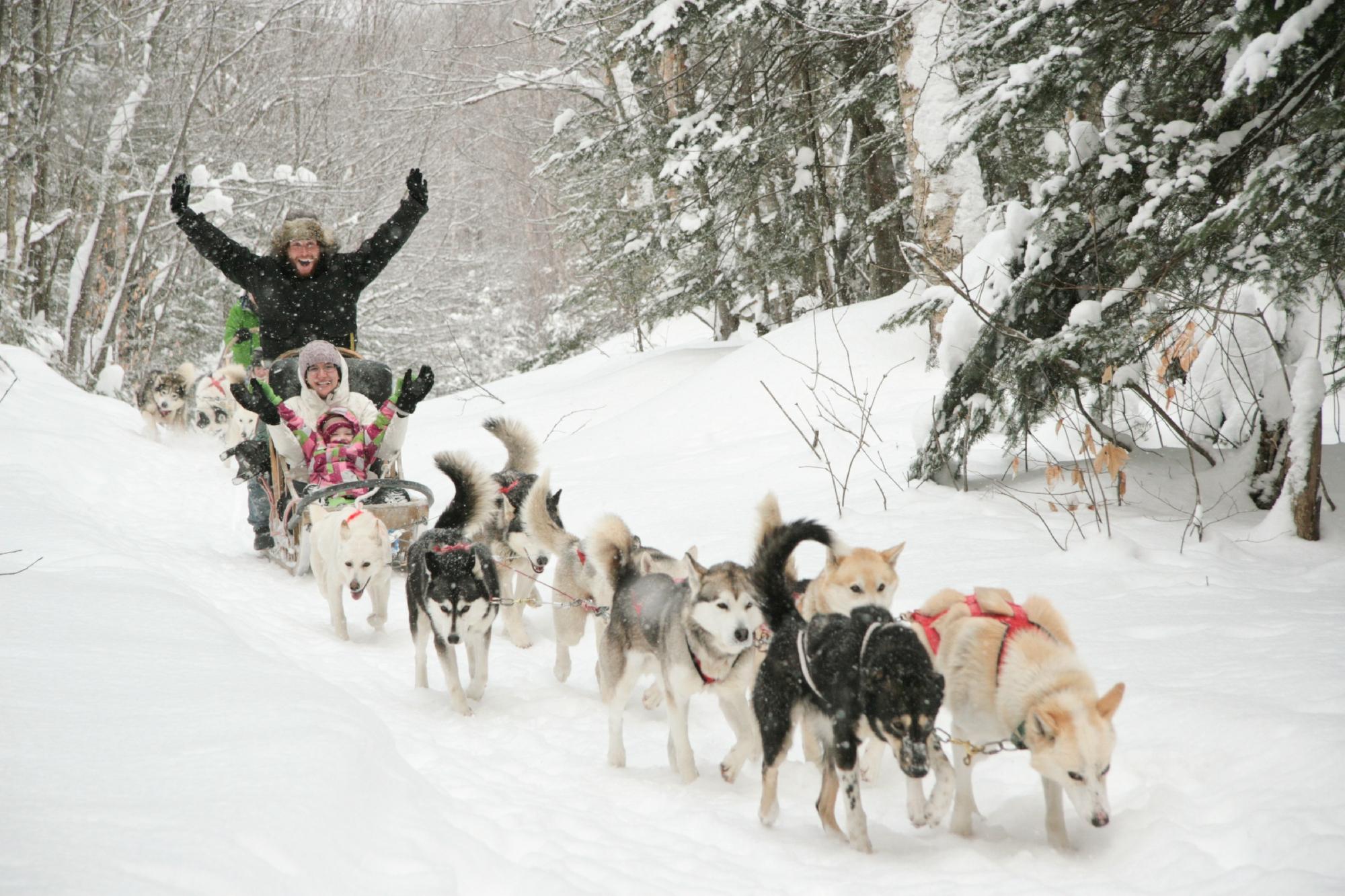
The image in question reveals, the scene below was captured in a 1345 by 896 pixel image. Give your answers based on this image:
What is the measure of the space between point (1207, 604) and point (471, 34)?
19.7 meters

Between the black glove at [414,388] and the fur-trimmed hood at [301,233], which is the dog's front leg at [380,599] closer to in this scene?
the black glove at [414,388]

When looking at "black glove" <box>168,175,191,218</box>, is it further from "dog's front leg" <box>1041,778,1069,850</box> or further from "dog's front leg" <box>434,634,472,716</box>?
"dog's front leg" <box>1041,778,1069,850</box>

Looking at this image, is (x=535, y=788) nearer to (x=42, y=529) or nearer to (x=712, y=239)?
(x=42, y=529)

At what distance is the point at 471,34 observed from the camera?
65.3 ft

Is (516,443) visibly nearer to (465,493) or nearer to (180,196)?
(465,493)

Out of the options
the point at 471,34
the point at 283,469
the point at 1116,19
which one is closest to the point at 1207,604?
the point at 1116,19

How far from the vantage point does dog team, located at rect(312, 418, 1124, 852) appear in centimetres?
266

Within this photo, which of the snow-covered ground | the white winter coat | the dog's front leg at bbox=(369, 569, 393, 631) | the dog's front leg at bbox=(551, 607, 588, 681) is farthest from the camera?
the white winter coat

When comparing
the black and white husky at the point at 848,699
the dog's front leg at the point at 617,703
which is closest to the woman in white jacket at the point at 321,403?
the dog's front leg at the point at 617,703

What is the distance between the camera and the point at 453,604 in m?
4.31

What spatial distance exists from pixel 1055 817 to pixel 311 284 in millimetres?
6704

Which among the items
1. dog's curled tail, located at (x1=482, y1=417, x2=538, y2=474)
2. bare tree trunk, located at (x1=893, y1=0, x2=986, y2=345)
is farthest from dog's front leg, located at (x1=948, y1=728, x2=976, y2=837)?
bare tree trunk, located at (x1=893, y1=0, x2=986, y2=345)

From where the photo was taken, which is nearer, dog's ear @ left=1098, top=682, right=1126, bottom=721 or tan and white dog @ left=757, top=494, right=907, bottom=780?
dog's ear @ left=1098, top=682, right=1126, bottom=721

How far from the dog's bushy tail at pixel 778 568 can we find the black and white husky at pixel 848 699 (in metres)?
0.04
